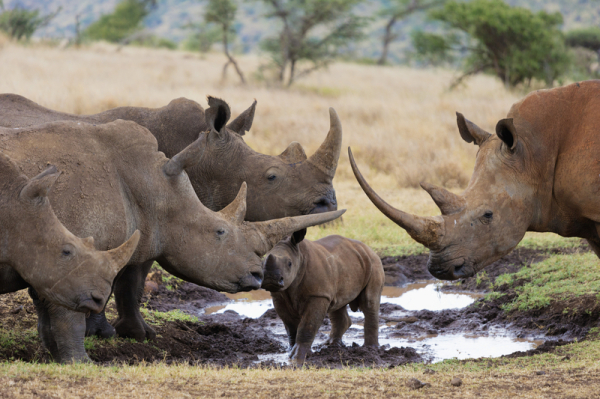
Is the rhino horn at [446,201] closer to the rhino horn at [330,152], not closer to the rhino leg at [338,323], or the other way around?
the rhino horn at [330,152]

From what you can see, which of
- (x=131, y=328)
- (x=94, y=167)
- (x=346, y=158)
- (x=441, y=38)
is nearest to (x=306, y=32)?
(x=441, y=38)

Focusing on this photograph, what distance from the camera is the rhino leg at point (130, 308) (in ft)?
19.8

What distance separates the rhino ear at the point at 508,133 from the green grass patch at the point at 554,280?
201 centimetres

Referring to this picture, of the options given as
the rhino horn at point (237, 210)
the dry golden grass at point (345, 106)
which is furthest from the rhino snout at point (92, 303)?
the dry golden grass at point (345, 106)

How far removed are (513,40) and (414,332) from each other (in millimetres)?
17626

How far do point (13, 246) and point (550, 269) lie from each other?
18.2 feet

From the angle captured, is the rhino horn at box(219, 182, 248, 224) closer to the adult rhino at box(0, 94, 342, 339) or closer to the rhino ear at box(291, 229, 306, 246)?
the adult rhino at box(0, 94, 342, 339)

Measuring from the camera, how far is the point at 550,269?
7879mm

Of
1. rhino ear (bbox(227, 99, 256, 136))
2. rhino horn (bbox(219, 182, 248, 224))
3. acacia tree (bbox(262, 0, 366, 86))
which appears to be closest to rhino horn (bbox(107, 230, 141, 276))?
rhino horn (bbox(219, 182, 248, 224))

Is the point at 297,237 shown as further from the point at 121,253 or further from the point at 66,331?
the point at 66,331

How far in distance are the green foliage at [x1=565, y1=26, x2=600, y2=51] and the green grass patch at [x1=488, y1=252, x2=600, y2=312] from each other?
1000 inches

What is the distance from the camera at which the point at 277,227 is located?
5.27 m

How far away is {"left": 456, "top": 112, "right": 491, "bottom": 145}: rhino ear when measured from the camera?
5738 millimetres

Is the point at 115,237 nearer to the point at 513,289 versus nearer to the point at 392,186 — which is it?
the point at 513,289
